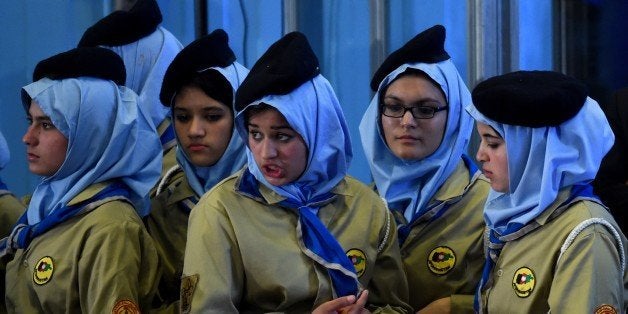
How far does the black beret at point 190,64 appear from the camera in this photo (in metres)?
4.10

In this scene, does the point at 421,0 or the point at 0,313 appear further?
the point at 421,0

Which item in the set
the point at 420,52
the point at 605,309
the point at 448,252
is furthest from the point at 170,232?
the point at 605,309

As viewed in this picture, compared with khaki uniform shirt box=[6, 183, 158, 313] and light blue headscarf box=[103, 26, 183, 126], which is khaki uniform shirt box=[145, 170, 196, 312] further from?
light blue headscarf box=[103, 26, 183, 126]

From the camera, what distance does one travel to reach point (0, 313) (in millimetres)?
3982

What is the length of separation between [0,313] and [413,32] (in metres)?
2.35

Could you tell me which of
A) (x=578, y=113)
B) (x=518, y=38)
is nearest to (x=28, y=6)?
(x=518, y=38)

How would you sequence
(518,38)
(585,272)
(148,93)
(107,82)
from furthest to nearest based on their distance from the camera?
(518,38) → (148,93) → (107,82) → (585,272)

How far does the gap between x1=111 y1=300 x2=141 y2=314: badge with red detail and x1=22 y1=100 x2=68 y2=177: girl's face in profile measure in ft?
1.87

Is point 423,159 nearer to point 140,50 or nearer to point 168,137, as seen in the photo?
point 168,137

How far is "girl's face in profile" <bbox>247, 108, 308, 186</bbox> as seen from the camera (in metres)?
3.54

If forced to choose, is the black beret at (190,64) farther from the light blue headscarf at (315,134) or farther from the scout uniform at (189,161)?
the light blue headscarf at (315,134)

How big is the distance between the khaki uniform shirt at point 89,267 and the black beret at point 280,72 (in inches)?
20.9

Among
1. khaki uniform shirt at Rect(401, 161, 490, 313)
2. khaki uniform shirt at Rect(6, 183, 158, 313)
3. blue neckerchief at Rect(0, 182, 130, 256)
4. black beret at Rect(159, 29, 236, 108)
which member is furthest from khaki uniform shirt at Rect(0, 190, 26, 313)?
khaki uniform shirt at Rect(401, 161, 490, 313)

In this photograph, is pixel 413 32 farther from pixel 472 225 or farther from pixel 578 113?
pixel 578 113
